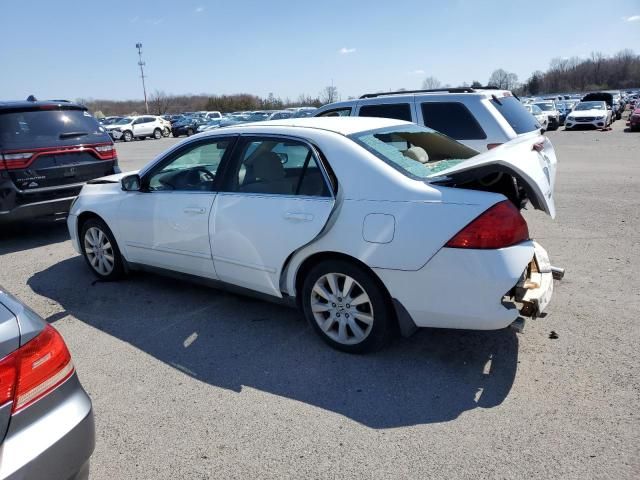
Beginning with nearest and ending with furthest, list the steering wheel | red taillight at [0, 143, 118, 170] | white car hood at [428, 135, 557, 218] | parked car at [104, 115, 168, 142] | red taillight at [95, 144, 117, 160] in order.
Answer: white car hood at [428, 135, 557, 218] → the steering wheel → red taillight at [0, 143, 118, 170] → red taillight at [95, 144, 117, 160] → parked car at [104, 115, 168, 142]

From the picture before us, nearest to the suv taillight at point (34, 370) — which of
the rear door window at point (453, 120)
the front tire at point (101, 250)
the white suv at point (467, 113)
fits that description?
the front tire at point (101, 250)

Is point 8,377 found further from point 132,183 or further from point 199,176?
point 132,183

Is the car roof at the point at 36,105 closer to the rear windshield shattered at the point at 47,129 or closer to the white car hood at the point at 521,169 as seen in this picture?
the rear windshield shattered at the point at 47,129

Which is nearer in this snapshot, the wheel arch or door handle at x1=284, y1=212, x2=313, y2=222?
the wheel arch

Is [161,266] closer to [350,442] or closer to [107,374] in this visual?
[107,374]

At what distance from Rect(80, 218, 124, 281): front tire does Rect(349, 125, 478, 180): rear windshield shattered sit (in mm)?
2848

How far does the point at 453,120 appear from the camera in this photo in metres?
6.88

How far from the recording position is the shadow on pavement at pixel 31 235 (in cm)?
684

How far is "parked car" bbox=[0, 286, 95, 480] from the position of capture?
1722mm

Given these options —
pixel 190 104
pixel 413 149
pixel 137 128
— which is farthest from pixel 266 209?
pixel 190 104

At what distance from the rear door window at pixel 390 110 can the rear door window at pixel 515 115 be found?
1.23 metres

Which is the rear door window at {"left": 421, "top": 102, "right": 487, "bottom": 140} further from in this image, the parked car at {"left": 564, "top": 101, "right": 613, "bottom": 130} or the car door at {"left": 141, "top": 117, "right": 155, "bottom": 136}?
the car door at {"left": 141, "top": 117, "right": 155, "bottom": 136}

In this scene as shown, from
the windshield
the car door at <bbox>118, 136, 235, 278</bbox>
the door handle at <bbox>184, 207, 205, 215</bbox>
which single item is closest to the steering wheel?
the car door at <bbox>118, 136, 235, 278</bbox>

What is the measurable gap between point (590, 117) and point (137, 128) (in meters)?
29.6
